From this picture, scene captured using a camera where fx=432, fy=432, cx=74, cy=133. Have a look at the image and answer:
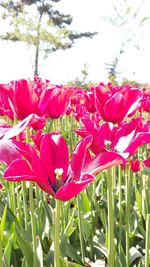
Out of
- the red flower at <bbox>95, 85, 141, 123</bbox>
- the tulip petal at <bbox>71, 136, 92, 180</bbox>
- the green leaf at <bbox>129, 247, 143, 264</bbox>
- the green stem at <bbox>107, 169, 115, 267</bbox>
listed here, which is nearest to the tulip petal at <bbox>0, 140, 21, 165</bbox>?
the tulip petal at <bbox>71, 136, 92, 180</bbox>

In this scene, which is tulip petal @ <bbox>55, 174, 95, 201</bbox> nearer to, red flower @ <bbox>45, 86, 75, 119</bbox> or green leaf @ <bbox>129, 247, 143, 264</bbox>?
red flower @ <bbox>45, 86, 75, 119</bbox>

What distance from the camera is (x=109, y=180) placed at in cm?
102

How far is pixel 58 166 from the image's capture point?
3.07ft

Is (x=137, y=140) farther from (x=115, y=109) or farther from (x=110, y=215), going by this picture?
(x=115, y=109)

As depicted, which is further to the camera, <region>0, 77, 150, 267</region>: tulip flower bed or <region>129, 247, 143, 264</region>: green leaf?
<region>129, 247, 143, 264</region>: green leaf

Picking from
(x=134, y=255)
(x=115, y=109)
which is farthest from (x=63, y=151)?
(x=134, y=255)

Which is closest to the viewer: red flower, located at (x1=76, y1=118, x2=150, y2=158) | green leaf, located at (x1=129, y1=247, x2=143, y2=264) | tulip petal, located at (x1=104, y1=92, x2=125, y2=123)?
red flower, located at (x1=76, y1=118, x2=150, y2=158)

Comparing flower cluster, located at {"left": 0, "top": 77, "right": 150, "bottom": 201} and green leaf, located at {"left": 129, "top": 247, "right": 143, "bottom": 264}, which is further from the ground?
flower cluster, located at {"left": 0, "top": 77, "right": 150, "bottom": 201}

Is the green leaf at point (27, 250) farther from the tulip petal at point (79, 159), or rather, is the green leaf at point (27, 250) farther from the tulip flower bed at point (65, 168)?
the tulip petal at point (79, 159)

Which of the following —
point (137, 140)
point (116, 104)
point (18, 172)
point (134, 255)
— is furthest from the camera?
point (134, 255)

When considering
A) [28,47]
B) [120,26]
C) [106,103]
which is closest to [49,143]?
[106,103]

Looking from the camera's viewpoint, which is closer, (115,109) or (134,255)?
(115,109)

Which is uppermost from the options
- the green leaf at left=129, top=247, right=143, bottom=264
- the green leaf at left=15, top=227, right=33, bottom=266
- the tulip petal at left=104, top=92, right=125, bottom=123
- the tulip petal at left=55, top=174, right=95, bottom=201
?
the tulip petal at left=104, top=92, right=125, bottom=123

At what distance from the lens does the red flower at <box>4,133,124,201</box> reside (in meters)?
0.77
